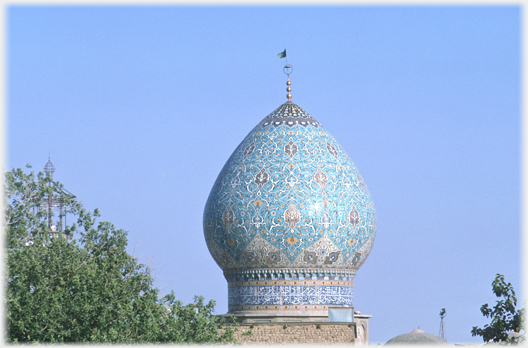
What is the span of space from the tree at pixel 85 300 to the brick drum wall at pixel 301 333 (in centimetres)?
208

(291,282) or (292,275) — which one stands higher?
(292,275)

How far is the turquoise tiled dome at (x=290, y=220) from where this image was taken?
20.8 metres

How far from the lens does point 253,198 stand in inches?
824

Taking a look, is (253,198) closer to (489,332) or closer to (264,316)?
(264,316)

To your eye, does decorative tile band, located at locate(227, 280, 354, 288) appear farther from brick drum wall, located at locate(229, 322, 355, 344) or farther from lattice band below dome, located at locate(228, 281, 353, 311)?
brick drum wall, located at locate(229, 322, 355, 344)

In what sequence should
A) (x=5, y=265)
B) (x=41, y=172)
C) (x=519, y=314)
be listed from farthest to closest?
(x=41, y=172)
(x=5, y=265)
(x=519, y=314)

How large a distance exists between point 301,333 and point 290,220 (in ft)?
6.62

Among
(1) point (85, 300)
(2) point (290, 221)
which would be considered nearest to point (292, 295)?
(2) point (290, 221)

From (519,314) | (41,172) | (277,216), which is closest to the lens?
(519,314)

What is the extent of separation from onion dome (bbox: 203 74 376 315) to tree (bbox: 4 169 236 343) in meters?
2.69

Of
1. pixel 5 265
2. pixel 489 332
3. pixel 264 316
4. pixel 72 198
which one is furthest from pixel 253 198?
pixel 489 332

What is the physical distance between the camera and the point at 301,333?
20.4 metres

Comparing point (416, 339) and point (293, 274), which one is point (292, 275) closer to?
point (293, 274)

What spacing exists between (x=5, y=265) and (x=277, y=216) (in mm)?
5440
